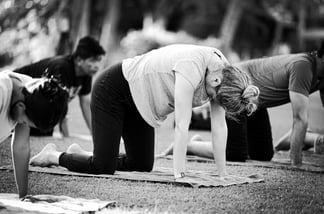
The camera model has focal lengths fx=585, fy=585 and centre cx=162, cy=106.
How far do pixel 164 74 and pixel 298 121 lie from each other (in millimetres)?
1828

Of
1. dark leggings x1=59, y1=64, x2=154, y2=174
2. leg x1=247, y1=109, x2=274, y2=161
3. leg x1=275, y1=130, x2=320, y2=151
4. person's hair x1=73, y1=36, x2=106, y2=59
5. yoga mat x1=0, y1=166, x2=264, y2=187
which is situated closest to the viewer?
yoga mat x1=0, y1=166, x2=264, y2=187

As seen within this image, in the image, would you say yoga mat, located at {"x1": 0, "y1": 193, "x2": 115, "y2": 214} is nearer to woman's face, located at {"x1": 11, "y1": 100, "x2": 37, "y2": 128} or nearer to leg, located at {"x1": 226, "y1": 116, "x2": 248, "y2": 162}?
woman's face, located at {"x1": 11, "y1": 100, "x2": 37, "y2": 128}

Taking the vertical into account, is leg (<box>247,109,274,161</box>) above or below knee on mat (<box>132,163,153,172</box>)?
above

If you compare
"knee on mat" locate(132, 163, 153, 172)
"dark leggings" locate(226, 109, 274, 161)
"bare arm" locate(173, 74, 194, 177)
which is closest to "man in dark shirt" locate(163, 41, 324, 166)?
"dark leggings" locate(226, 109, 274, 161)

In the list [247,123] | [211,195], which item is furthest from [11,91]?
[247,123]

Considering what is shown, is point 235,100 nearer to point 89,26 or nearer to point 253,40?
point 89,26

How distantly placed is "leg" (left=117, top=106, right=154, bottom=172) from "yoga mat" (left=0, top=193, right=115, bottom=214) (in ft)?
3.89

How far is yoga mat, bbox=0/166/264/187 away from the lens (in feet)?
14.0

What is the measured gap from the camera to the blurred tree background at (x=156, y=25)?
58.1 feet

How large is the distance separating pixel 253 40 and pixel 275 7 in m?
1.76

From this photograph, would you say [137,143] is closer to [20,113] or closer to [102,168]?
[102,168]

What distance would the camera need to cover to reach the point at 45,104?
3.17 meters

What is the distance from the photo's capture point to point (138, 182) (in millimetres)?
4332

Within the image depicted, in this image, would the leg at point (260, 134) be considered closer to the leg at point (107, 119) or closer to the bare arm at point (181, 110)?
the leg at point (107, 119)
